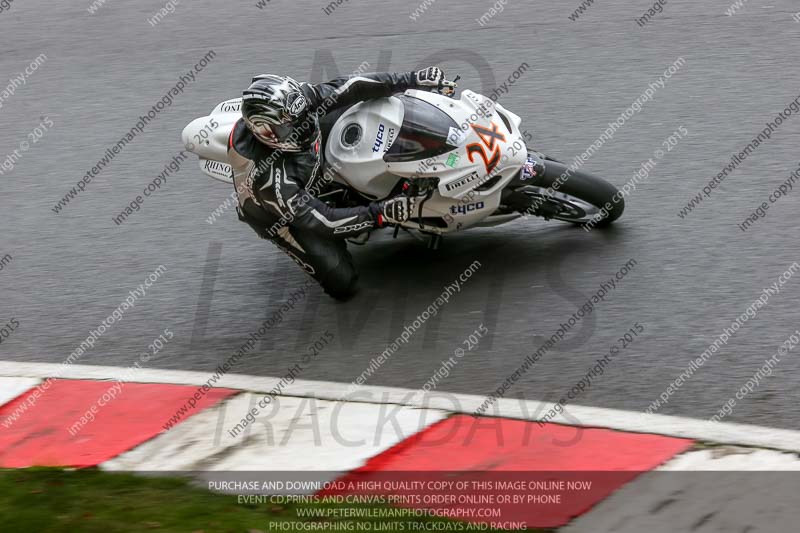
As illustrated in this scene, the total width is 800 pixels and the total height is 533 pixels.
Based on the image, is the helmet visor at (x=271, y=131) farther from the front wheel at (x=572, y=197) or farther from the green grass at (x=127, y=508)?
the green grass at (x=127, y=508)

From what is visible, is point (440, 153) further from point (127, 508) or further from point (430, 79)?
point (127, 508)

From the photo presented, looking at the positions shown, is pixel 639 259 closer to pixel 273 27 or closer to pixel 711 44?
pixel 711 44

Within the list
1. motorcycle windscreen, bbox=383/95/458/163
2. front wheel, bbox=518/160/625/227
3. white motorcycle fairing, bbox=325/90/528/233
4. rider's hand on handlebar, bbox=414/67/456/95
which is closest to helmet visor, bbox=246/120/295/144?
white motorcycle fairing, bbox=325/90/528/233

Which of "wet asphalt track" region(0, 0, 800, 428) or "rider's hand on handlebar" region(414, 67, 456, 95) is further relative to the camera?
"rider's hand on handlebar" region(414, 67, 456, 95)

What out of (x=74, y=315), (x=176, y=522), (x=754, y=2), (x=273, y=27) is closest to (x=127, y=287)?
(x=74, y=315)

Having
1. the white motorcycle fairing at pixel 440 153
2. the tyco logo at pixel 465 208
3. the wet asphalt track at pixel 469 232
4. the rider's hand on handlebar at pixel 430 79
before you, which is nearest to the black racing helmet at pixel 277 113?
the white motorcycle fairing at pixel 440 153

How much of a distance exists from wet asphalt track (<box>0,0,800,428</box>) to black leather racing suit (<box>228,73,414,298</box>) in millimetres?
350

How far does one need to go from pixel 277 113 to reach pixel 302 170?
44 cm

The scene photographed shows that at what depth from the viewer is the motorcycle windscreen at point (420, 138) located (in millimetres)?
6820

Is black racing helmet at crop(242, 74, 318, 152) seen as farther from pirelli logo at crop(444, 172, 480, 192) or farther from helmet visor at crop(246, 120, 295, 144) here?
pirelli logo at crop(444, 172, 480, 192)

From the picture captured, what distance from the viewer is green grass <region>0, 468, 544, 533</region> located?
15.9 ft

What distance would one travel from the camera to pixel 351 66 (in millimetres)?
10531

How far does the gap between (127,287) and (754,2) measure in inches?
253

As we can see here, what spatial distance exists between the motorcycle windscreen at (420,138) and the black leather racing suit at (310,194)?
31cm
